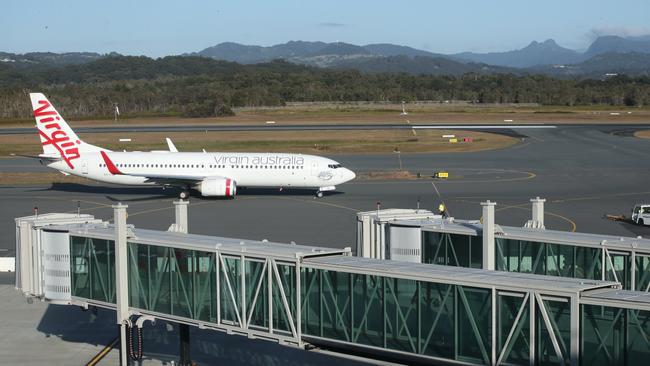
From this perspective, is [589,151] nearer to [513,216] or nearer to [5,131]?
[513,216]

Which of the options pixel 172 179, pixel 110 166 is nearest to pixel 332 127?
pixel 172 179

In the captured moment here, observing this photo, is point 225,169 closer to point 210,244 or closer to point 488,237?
point 488,237

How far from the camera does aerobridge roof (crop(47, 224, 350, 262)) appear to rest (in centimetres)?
2644

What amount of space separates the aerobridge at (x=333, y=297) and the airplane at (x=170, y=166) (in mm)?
42427

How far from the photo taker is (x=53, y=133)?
76375mm

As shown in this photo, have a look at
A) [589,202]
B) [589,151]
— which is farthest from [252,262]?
[589,151]

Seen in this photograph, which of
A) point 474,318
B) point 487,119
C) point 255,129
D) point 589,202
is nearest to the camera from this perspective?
point 474,318

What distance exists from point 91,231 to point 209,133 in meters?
110

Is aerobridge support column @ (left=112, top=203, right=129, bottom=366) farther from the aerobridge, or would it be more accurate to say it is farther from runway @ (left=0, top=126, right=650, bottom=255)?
runway @ (left=0, top=126, right=650, bottom=255)

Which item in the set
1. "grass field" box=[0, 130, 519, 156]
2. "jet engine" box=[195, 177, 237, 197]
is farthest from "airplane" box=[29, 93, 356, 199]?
"grass field" box=[0, 130, 519, 156]

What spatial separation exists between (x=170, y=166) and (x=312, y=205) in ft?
39.5

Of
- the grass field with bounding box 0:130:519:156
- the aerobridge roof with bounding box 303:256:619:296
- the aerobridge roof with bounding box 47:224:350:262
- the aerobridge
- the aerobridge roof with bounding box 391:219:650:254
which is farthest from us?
the grass field with bounding box 0:130:519:156

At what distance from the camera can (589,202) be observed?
73875mm

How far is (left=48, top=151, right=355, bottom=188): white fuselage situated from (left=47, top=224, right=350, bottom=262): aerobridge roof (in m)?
42.8
